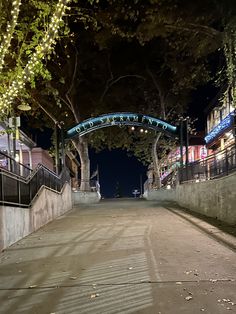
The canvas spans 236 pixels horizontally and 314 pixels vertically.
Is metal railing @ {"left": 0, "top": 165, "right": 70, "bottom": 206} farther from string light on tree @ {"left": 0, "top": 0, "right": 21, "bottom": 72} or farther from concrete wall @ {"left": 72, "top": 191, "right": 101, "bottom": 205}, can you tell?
concrete wall @ {"left": 72, "top": 191, "right": 101, "bottom": 205}

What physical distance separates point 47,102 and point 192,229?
72.6 ft

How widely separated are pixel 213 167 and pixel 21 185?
7.35 m

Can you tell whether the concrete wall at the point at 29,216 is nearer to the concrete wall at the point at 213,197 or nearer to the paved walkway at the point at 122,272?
the paved walkway at the point at 122,272

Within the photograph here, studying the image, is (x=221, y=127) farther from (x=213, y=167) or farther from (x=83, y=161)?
(x=213, y=167)

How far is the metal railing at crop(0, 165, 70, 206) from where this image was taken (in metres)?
11.3

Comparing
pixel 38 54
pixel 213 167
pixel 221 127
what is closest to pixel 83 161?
pixel 221 127

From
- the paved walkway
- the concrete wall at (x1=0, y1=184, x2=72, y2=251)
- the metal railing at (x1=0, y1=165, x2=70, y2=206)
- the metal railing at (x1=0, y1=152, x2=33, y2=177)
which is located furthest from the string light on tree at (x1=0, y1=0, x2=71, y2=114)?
the paved walkway

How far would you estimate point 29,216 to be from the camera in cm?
1352

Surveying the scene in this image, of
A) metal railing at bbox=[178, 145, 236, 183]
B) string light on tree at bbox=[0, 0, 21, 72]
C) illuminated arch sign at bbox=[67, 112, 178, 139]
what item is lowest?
metal railing at bbox=[178, 145, 236, 183]

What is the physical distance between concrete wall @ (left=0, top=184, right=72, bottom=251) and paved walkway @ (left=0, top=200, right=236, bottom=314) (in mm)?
294

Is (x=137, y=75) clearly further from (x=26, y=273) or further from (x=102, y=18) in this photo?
(x=26, y=273)

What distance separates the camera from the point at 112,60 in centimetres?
3334

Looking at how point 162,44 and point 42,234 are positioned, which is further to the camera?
point 162,44

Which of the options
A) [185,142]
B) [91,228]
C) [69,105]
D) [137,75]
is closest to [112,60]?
[137,75]
